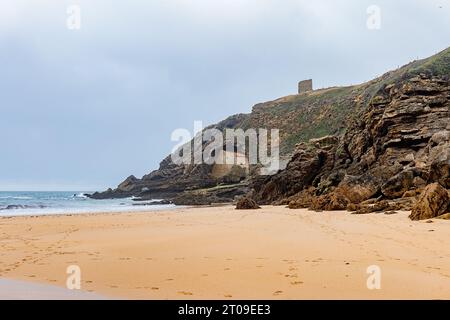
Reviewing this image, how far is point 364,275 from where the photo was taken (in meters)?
7.25

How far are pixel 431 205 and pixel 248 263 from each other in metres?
11.1

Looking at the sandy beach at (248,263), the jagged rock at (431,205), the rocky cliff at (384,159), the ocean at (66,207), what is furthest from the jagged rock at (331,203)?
the ocean at (66,207)

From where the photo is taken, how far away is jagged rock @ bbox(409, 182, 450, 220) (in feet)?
54.3

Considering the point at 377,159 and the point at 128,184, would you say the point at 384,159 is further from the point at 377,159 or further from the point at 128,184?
the point at 128,184

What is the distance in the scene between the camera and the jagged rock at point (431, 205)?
16562mm

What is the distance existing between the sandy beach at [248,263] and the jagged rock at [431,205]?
191cm

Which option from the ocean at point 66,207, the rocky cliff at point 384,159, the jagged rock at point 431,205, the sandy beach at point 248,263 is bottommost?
the ocean at point 66,207

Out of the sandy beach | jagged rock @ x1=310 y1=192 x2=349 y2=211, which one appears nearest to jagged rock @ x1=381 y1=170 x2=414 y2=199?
jagged rock @ x1=310 y1=192 x2=349 y2=211

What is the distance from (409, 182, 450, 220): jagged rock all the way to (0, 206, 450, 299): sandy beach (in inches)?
75.2

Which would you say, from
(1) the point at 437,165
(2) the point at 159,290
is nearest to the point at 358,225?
(1) the point at 437,165

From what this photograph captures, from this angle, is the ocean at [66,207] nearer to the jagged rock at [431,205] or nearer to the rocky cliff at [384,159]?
the rocky cliff at [384,159]

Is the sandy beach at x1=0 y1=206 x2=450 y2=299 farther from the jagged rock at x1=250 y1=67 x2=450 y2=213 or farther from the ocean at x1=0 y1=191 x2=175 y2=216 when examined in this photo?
the ocean at x1=0 y1=191 x2=175 y2=216

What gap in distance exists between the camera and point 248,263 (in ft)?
28.7
